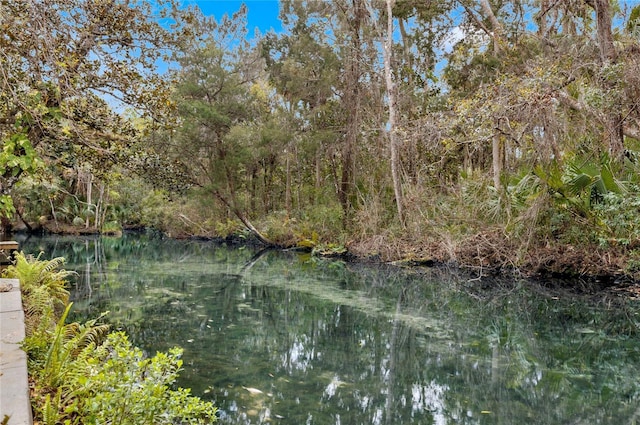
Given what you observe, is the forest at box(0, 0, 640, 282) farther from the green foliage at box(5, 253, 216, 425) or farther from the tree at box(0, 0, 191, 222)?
the green foliage at box(5, 253, 216, 425)

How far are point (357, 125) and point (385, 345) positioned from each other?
1185 cm

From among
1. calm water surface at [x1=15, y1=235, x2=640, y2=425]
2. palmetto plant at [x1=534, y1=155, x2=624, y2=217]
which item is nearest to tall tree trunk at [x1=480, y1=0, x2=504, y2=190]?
palmetto plant at [x1=534, y1=155, x2=624, y2=217]

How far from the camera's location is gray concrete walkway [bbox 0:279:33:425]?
2.23 metres

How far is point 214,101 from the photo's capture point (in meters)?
17.8

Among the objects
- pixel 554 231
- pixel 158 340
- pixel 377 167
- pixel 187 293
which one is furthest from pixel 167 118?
pixel 377 167

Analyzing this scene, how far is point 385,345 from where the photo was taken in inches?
223

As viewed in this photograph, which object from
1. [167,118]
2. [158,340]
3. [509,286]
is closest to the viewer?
[158,340]

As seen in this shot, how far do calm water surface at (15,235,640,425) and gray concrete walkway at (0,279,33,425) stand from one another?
150cm

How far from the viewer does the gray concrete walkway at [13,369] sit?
2234 millimetres

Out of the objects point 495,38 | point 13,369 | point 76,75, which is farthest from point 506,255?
point 13,369

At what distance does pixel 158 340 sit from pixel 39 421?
3.07m

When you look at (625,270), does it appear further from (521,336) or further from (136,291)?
(136,291)

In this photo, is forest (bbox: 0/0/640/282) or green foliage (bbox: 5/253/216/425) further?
forest (bbox: 0/0/640/282)

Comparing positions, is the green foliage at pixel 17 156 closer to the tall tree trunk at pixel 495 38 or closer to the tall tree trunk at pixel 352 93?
the tall tree trunk at pixel 495 38
